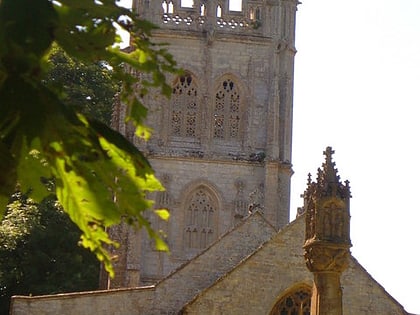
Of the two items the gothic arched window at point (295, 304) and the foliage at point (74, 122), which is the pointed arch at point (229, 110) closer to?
the gothic arched window at point (295, 304)

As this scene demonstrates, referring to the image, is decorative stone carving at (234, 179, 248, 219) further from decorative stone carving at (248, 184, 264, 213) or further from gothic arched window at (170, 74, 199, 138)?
gothic arched window at (170, 74, 199, 138)

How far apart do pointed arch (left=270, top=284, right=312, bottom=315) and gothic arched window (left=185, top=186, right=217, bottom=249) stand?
1351 cm

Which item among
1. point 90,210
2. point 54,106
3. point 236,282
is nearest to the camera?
point 54,106

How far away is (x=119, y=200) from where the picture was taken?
114 inches

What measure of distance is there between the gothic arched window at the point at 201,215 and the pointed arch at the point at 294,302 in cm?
1351

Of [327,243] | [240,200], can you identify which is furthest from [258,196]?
[327,243]

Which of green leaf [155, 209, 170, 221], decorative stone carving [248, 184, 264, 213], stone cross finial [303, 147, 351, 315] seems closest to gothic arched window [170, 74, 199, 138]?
decorative stone carving [248, 184, 264, 213]

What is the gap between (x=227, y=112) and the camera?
40.6 metres

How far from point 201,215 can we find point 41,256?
692 cm

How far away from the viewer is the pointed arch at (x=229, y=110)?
40156 mm

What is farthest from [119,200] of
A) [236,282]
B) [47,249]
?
[47,249]

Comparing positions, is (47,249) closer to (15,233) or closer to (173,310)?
(15,233)

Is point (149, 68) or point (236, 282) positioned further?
point (236, 282)

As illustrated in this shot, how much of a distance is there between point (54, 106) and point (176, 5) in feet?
126
